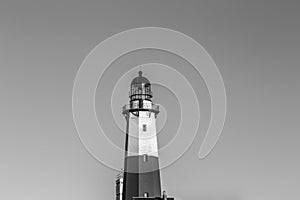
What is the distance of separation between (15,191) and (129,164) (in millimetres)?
611

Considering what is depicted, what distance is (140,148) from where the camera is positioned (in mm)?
2604

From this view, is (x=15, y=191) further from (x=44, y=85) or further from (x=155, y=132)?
(x=155, y=132)

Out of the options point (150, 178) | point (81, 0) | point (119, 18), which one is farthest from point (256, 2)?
point (150, 178)

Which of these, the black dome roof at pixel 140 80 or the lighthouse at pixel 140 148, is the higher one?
the black dome roof at pixel 140 80

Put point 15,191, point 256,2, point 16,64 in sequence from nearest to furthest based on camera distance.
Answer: point 15,191
point 16,64
point 256,2

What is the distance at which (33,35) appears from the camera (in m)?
2.76

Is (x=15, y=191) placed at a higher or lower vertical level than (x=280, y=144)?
lower

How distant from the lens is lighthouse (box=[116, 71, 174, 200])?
8.35 feet

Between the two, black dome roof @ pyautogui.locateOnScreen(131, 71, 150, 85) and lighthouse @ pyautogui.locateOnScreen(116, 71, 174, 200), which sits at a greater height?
black dome roof @ pyautogui.locateOnScreen(131, 71, 150, 85)

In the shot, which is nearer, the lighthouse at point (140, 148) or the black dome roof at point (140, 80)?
the lighthouse at point (140, 148)

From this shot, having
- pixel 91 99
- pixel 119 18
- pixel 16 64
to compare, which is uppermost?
pixel 119 18

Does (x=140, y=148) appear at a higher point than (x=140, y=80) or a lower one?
lower

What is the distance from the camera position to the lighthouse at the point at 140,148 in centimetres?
254

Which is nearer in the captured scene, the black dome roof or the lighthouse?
the lighthouse
